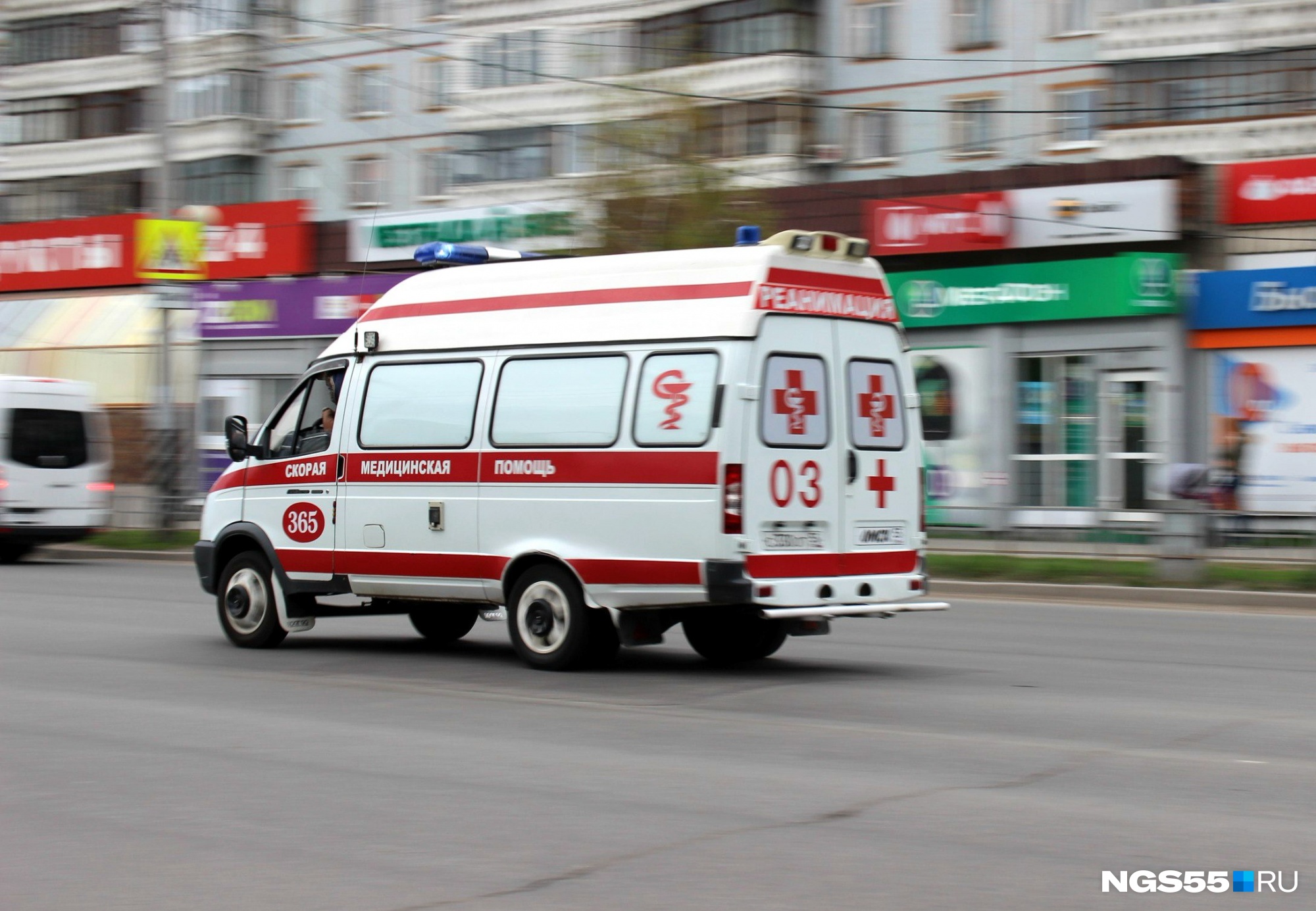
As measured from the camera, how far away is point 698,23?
131 feet

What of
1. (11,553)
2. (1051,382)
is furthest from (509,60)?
(11,553)

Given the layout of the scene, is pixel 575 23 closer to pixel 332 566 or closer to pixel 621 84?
pixel 621 84

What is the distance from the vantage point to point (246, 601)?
41.8 feet

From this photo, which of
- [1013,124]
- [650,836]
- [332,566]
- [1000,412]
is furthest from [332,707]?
[1013,124]

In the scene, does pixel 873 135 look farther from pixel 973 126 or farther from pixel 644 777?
pixel 644 777

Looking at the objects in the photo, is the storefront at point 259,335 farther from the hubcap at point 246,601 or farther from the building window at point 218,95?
the hubcap at point 246,601

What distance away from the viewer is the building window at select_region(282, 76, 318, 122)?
162 ft

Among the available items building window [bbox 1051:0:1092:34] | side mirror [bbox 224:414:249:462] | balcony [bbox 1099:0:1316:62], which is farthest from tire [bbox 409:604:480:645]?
building window [bbox 1051:0:1092:34]

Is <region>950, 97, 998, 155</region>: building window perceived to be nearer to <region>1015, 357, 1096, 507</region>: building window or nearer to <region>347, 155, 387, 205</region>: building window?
<region>1015, 357, 1096, 507</region>: building window

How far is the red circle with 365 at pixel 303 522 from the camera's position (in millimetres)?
Answer: 12336

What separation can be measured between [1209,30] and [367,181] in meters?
25.4

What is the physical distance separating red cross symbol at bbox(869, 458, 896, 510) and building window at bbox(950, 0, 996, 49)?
95.5 feet

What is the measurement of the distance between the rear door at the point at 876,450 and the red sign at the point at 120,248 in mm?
29067

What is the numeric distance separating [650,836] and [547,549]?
4956 mm
